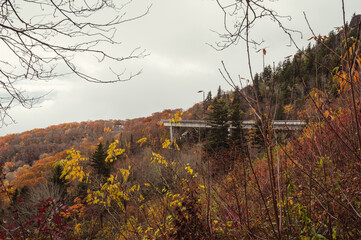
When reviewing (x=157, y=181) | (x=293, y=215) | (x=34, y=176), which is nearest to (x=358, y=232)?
(x=293, y=215)

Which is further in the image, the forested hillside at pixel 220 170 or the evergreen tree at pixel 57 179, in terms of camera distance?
the evergreen tree at pixel 57 179

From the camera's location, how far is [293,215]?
2.57 metres

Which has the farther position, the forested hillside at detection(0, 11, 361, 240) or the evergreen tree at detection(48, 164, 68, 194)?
the evergreen tree at detection(48, 164, 68, 194)

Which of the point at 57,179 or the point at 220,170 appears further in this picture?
the point at 57,179

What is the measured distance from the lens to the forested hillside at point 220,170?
1513 mm

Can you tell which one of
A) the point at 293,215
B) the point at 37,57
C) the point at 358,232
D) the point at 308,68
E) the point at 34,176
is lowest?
the point at 34,176

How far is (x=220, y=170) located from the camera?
747 centimetres

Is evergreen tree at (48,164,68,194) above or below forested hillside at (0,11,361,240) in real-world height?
below

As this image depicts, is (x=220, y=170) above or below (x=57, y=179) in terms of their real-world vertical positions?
above

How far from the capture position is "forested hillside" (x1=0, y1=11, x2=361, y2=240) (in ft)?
4.96

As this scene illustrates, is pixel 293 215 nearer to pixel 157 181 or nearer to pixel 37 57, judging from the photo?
pixel 37 57

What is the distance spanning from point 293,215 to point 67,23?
362cm

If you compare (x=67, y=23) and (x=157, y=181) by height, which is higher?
(x=67, y=23)

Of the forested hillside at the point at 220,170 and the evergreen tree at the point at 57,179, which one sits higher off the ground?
the forested hillside at the point at 220,170
